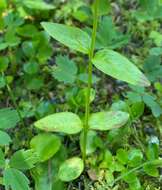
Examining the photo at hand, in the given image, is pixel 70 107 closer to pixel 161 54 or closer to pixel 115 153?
pixel 115 153

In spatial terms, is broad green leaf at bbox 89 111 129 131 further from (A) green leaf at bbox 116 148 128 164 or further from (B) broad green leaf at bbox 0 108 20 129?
(B) broad green leaf at bbox 0 108 20 129

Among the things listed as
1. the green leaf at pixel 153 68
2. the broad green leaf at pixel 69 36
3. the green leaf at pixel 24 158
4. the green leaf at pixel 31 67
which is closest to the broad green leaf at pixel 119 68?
the broad green leaf at pixel 69 36

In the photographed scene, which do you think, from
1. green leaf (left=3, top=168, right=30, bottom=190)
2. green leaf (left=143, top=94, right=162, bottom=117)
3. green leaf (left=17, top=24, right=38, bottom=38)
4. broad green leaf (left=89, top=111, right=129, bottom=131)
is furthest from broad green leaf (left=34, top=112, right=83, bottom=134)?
green leaf (left=17, top=24, right=38, bottom=38)

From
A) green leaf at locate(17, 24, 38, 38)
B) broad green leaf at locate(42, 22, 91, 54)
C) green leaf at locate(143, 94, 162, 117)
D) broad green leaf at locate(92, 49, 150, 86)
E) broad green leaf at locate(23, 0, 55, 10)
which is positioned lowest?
green leaf at locate(143, 94, 162, 117)

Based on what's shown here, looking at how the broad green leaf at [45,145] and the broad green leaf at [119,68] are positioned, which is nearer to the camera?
the broad green leaf at [119,68]

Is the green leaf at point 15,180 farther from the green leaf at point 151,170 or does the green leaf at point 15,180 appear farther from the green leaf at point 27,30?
the green leaf at point 27,30
